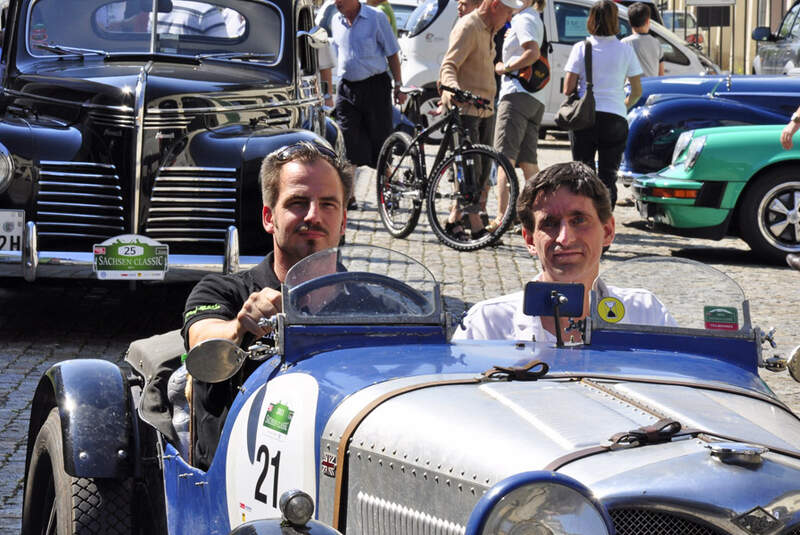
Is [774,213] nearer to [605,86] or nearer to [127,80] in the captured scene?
[605,86]

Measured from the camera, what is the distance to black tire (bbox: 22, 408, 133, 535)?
348 cm

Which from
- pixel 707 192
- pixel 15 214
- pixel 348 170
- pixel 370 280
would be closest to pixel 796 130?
pixel 707 192

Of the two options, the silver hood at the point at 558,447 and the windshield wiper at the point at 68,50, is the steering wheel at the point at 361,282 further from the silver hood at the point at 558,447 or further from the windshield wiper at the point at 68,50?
the windshield wiper at the point at 68,50

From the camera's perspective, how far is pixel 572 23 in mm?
19141

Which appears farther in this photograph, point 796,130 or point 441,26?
point 441,26

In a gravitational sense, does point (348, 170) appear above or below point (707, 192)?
above

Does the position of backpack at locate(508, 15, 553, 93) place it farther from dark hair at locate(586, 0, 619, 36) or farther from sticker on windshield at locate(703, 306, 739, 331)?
sticker on windshield at locate(703, 306, 739, 331)

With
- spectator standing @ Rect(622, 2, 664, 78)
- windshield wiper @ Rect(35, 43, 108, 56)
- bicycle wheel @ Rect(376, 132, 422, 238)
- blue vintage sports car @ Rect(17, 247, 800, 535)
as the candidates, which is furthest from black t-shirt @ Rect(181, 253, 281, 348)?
spectator standing @ Rect(622, 2, 664, 78)

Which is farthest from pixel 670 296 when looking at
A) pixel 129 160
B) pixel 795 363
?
pixel 129 160

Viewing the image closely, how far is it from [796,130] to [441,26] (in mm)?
8812

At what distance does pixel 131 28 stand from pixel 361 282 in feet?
21.0

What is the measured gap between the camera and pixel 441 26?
18797 mm

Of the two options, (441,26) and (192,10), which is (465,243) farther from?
(441,26)

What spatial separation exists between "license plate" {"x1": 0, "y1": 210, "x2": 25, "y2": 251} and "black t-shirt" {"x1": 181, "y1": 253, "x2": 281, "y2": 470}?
4250 millimetres
